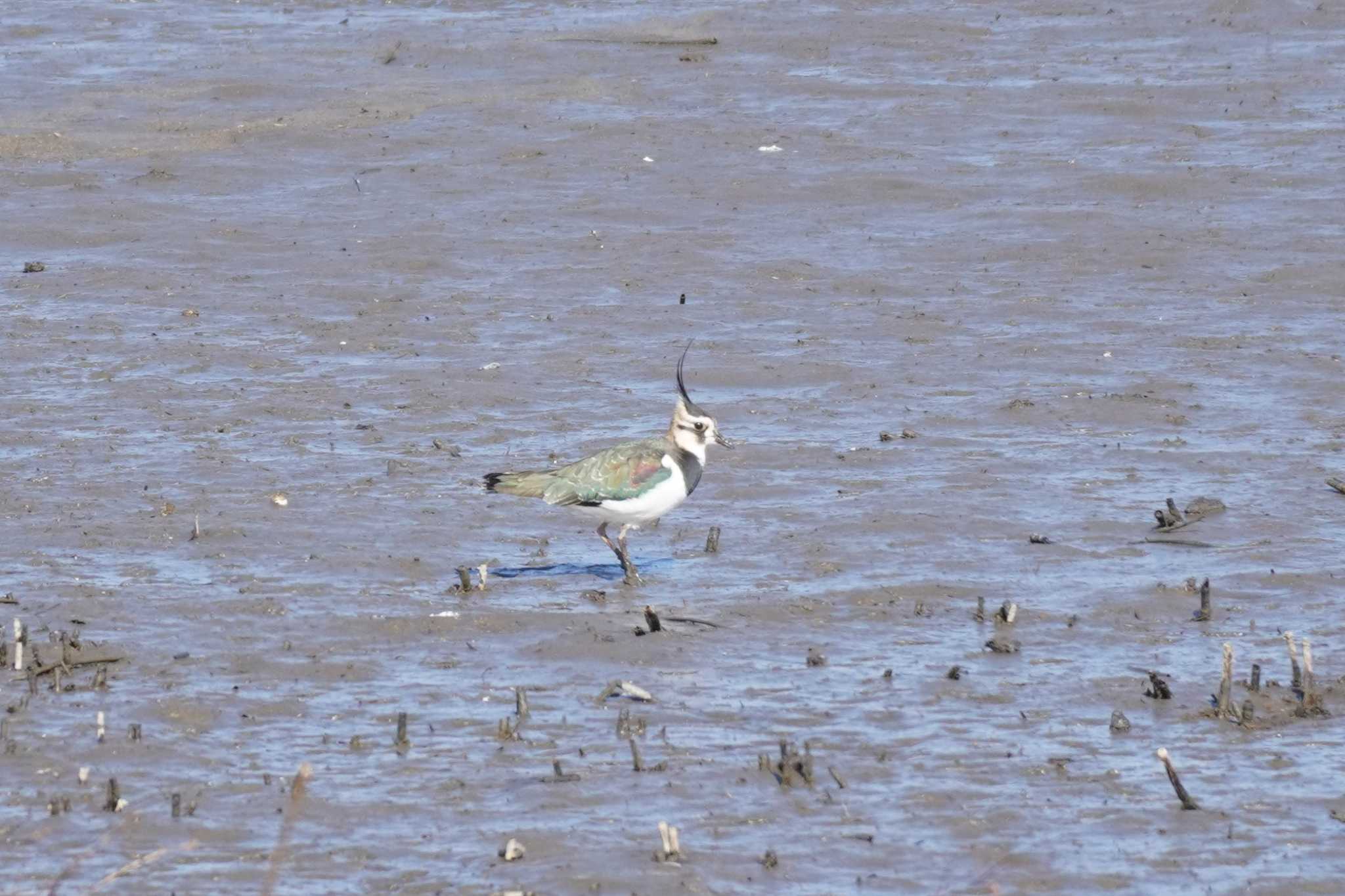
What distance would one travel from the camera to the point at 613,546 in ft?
38.5

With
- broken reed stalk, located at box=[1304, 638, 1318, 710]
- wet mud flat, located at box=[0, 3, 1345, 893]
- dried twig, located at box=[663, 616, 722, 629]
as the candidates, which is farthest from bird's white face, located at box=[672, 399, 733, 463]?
broken reed stalk, located at box=[1304, 638, 1318, 710]

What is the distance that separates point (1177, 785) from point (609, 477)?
410 centimetres

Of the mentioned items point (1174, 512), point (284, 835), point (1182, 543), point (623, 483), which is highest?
point (623, 483)

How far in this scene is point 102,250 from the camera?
17.4 meters

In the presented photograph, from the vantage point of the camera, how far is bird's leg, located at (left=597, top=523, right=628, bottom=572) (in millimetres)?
11516

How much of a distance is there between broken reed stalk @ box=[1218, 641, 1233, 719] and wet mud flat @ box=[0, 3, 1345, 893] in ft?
0.22

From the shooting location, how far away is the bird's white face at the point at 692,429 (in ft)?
39.2

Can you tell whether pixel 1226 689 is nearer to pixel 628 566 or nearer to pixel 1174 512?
pixel 1174 512

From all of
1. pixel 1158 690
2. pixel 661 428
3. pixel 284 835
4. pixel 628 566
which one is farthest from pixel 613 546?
pixel 284 835

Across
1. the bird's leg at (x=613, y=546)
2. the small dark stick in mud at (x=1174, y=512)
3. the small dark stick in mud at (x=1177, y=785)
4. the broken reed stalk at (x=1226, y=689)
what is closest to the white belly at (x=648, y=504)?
the bird's leg at (x=613, y=546)

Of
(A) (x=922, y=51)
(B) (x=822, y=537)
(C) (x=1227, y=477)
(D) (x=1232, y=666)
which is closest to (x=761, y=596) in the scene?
(B) (x=822, y=537)

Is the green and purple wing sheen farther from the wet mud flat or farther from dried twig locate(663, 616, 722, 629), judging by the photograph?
dried twig locate(663, 616, 722, 629)

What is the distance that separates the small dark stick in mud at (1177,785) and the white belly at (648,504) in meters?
3.66

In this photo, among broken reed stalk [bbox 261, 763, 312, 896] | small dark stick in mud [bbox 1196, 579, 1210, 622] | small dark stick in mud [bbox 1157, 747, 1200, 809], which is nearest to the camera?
broken reed stalk [bbox 261, 763, 312, 896]
